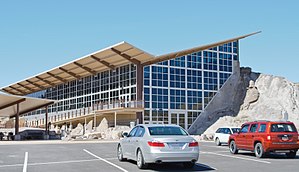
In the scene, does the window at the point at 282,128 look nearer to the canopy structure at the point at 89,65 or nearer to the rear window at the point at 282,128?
the rear window at the point at 282,128

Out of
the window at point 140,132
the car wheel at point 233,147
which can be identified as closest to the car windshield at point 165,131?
the window at point 140,132

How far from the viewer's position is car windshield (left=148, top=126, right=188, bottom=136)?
13.4 m

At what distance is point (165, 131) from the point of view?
1356 cm

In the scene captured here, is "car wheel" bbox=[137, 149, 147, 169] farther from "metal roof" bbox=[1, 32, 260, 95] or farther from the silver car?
"metal roof" bbox=[1, 32, 260, 95]

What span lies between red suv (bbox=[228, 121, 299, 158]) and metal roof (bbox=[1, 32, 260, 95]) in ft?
94.4

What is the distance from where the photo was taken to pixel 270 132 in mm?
17406

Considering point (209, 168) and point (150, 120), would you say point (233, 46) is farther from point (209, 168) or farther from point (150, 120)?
point (209, 168)

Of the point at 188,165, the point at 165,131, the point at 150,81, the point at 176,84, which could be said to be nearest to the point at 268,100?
the point at 176,84

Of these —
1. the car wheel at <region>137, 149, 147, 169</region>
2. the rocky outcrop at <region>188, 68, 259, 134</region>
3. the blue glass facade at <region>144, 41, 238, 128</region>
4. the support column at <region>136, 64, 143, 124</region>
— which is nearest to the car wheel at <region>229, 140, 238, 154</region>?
the car wheel at <region>137, 149, 147, 169</region>

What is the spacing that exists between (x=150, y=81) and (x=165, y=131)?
3625 cm

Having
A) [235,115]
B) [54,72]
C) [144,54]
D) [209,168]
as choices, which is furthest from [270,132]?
[54,72]

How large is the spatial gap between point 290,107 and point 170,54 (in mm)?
18031

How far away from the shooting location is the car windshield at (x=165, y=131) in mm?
13438

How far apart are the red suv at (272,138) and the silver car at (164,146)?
493 centimetres
